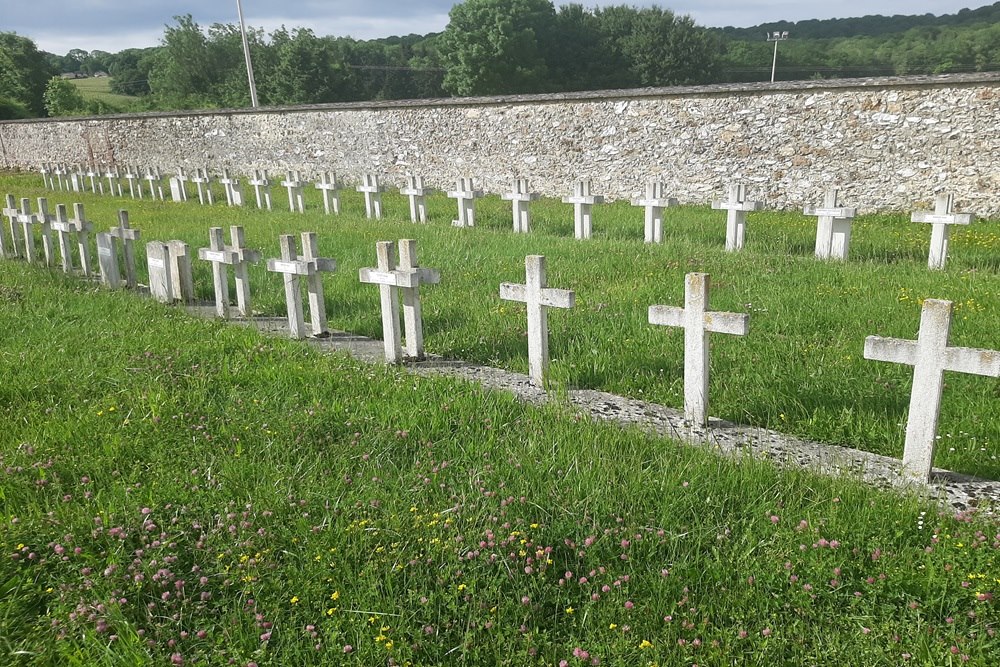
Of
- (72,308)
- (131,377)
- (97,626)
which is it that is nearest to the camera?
(97,626)

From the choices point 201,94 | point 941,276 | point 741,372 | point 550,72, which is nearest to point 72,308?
point 741,372

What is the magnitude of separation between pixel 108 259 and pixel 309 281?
3058 millimetres

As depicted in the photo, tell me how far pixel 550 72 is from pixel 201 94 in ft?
90.7

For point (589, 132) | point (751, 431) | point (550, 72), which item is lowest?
point (751, 431)

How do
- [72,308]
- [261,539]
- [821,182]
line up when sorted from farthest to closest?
[821,182] < [72,308] < [261,539]

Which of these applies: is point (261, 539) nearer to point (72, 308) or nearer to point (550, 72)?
point (72, 308)

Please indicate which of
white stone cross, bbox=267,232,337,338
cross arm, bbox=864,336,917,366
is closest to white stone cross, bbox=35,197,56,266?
white stone cross, bbox=267,232,337,338

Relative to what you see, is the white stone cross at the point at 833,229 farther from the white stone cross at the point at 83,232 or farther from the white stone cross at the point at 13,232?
the white stone cross at the point at 13,232

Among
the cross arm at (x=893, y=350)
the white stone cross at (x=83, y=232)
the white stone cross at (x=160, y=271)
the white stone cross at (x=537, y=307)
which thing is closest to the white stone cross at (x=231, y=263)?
the white stone cross at (x=160, y=271)

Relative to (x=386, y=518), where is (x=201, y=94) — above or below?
above

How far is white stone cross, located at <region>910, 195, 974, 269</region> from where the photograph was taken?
848 cm

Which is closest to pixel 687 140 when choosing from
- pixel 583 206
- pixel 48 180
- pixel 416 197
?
pixel 583 206

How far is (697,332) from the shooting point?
4.11 m

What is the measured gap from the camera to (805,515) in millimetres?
3029
